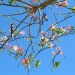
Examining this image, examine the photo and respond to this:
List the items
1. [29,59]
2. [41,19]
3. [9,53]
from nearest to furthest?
[41,19], [29,59], [9,53]

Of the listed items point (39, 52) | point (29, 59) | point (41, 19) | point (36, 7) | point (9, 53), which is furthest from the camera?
point (9, 53)

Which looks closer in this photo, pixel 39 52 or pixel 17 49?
pixel 39 52

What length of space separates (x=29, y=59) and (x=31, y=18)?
107 cm

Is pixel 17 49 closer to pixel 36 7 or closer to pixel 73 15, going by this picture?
pixel 73 15

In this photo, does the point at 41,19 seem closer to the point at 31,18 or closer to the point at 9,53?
the point at 31,18

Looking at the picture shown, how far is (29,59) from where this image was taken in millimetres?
5855

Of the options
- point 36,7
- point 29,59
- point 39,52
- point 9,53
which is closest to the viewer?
point 36,7

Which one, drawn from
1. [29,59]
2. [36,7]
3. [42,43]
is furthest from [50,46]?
[36,7]

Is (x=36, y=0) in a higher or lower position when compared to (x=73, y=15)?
higher

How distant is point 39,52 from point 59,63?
45 cm

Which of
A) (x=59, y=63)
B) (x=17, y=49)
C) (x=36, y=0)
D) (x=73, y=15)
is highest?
(x=36, y=0)

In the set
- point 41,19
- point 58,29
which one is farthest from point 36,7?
point 58,29

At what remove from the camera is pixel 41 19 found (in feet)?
16.3

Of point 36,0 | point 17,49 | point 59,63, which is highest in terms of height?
point 36,0
